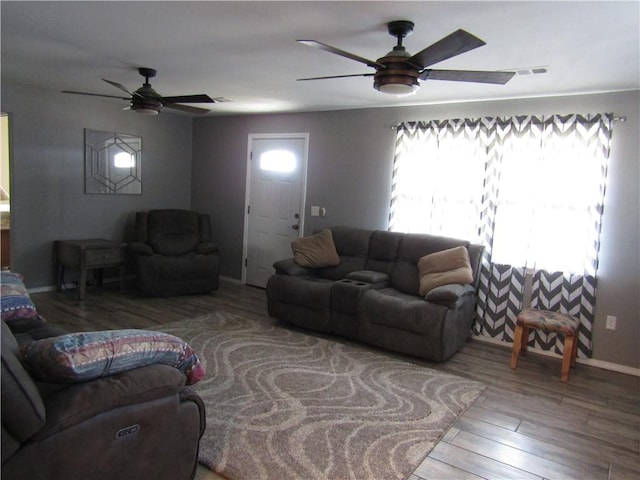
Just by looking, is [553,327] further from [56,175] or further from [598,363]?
[56,175]

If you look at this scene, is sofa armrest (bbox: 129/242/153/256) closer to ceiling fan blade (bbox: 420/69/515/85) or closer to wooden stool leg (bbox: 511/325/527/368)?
ceiling fan blade (bbox: 420/69/515/85)

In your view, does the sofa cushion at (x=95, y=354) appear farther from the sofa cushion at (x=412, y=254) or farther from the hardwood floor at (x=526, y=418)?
the sofa cushion at (x=412, y=254)

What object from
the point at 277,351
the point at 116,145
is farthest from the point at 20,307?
the point at 116,145

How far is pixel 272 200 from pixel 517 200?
306cm

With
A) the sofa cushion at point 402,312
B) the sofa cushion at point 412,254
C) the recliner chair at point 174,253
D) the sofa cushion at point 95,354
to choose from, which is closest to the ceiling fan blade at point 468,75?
the sofa cushion at point 402,312

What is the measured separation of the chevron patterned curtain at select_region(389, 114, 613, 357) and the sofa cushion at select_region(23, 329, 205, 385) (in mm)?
3333

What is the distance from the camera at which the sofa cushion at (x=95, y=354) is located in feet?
4.92

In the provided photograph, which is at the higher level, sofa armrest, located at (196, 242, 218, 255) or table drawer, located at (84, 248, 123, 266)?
sofa armrest, located at (196, 242, 218, 255)

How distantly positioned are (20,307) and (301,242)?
8.88 ft

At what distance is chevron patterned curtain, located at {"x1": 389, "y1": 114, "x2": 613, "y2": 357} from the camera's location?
3824mm

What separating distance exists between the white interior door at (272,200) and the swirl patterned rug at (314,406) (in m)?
1.89

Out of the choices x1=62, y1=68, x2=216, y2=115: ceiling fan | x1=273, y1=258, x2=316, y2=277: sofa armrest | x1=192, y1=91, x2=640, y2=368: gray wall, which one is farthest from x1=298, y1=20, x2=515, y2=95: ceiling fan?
x1=273, y1=258, x2=316, y2=277: sofa armrest

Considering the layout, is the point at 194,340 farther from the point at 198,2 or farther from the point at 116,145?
the point at 116,145

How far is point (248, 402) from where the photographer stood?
111 inches
